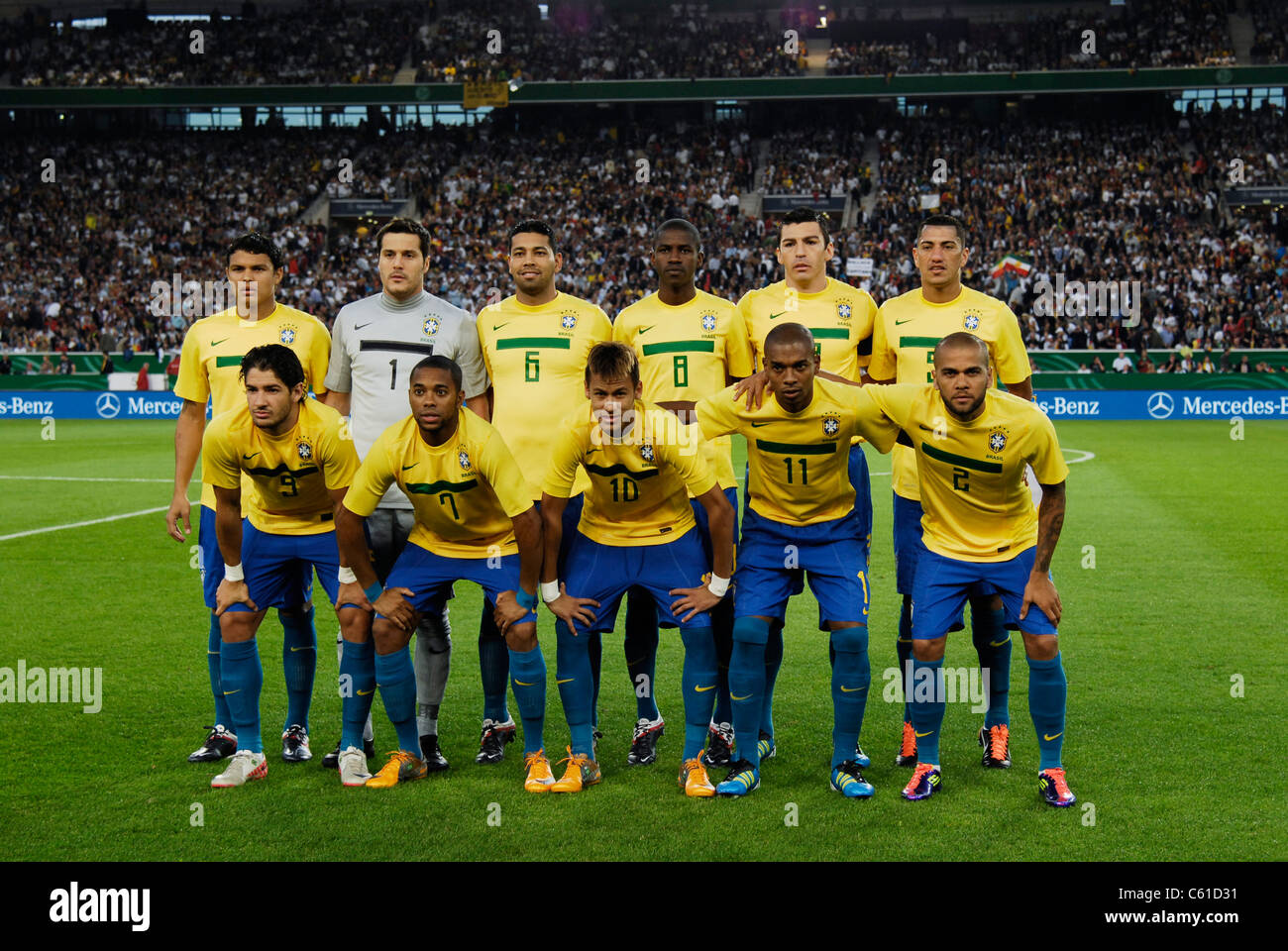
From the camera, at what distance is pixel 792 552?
5.61 m

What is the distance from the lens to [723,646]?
6.18 metres

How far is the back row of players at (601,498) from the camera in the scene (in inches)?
Answer: 212

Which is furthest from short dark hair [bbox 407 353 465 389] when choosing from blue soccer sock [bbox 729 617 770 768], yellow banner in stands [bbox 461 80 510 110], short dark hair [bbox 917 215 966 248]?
yellow banner in stands [bbox 461 80 510 110]

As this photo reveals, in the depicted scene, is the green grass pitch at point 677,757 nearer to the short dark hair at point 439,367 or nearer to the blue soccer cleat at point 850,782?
the blue soccer cleat at point 850,782

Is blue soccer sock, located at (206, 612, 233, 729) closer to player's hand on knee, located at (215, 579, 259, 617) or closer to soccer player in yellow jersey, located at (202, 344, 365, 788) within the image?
soccer player in yellow jersey, located at (202, 344, 365, 788)

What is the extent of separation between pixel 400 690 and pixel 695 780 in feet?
4.67

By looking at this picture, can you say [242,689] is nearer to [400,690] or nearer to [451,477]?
[400,690]

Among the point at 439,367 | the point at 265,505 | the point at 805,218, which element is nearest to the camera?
the point at 439,367

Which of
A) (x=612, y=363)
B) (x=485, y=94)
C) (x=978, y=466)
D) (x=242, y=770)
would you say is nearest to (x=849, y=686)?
(x=978, y=466)

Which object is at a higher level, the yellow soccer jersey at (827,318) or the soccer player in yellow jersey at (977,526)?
the yellow soccer jersey at (827,318)

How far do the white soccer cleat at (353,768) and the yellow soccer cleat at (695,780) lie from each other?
1456mm

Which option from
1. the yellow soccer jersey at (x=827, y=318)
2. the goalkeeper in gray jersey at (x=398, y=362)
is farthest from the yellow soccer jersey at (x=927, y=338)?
the goalkeeper in gray jersey at (x=398, y=362)

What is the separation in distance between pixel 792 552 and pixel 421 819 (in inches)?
79.9

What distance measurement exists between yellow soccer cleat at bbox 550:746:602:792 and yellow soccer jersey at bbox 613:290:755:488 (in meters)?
1.59
